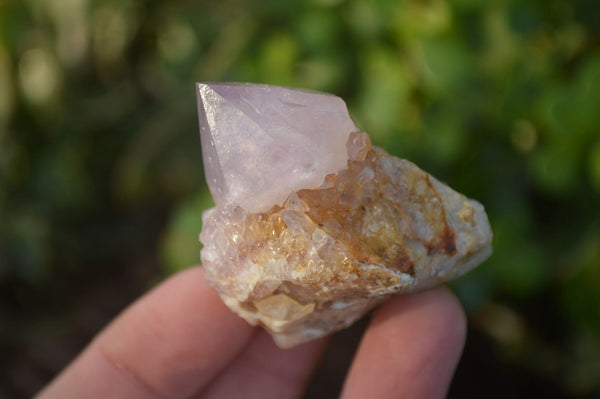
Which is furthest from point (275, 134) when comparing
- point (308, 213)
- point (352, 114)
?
point (352, 114)

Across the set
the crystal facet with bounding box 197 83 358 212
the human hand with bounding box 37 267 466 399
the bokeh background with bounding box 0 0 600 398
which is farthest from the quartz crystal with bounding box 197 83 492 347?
the bokeh background with bounding box 0 0 600 398

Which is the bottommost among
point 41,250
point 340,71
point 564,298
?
point 564,298

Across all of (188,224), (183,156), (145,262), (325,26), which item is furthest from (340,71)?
(145,262)

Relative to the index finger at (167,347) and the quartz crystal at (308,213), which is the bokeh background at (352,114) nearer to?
the index finger at (167,347)

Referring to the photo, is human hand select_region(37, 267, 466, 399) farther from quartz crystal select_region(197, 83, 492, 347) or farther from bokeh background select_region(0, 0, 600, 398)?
bokeh background select_region(0, 0, 600, 398)

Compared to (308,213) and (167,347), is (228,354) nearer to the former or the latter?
(167,347)

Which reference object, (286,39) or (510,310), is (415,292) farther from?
(286,39)
